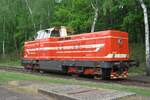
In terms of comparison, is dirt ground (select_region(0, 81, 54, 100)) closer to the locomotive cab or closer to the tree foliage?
the locomotive cab

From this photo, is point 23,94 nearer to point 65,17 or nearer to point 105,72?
point 105,72

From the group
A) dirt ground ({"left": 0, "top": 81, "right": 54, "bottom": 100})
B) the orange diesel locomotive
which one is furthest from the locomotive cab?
dirt ground ({"left": 0, "top": 81, "right": 54, "bottom": 100})

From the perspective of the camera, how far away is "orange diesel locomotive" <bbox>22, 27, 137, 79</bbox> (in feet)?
70.4

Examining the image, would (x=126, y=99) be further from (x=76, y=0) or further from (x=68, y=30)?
(x=76, y=0)

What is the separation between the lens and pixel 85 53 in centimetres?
2312

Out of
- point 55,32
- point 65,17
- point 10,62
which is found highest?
point 65,17

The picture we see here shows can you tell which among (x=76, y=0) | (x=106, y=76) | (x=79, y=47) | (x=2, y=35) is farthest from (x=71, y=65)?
(x=2, y=35)

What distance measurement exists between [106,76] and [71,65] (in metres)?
3.39

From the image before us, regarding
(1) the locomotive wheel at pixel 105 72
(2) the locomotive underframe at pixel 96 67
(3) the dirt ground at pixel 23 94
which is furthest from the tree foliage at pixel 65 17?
(3) the dirt ground at pixel 23 94

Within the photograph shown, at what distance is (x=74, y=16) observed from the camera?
36094 mm

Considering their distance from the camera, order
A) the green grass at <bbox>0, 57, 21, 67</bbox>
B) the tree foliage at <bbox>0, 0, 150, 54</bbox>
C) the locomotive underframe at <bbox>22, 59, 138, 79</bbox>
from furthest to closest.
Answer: the green grass at <bbox>0, 57, 21, 67</bbox> → the tree foliage at <bbox>0, 0, 150, 54</bbox> → the locomotive underframe at <bbox>22, 59, 138, 79</bbox>

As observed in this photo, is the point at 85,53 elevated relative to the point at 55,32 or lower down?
lower down

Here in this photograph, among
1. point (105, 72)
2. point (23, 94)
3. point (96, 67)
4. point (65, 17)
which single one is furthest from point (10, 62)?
point (23, 94)

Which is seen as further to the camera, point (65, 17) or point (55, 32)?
point (65, 17)
